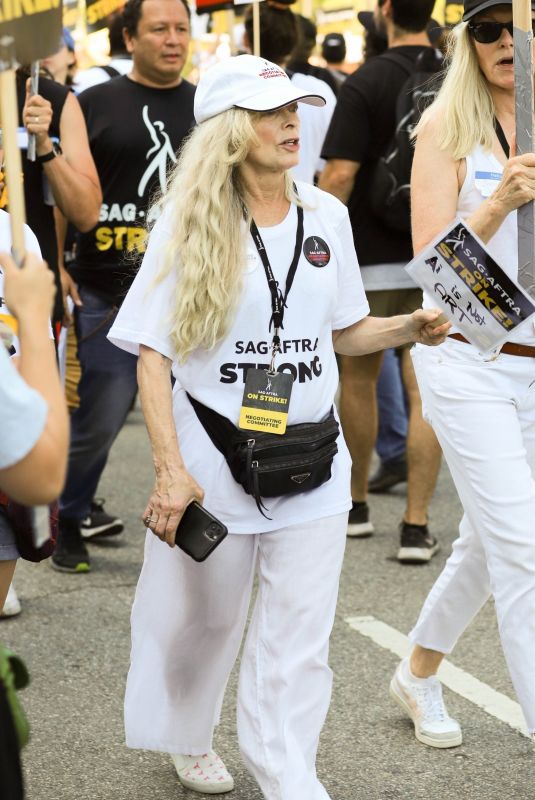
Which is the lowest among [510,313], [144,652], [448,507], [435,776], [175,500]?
[448,507]

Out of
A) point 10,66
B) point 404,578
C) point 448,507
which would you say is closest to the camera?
point 10,66

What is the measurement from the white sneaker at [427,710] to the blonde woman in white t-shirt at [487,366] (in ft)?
1.10

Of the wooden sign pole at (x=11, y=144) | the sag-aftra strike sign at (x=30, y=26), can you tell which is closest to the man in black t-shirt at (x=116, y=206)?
the sag-aftra strike sign at (x=30, y=26)

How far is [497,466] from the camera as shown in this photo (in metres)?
3.52

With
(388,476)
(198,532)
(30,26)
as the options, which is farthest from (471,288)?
(388,476)

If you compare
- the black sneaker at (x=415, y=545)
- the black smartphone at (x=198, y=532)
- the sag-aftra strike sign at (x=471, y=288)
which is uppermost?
the sag-aftra strike sign at (x=471, y=288)

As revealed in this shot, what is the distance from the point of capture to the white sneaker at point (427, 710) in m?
3.93

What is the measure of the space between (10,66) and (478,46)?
1847 mm

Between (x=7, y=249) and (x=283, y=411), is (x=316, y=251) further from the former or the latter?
(x=7, y=249)

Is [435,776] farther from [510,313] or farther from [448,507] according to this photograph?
[448,507]

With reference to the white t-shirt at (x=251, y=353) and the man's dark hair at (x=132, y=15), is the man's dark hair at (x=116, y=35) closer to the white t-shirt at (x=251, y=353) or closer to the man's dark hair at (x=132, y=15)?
the man's dark hair at (x=132, y=15)

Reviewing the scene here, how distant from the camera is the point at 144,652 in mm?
3463

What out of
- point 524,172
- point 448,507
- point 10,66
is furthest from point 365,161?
point 10,66

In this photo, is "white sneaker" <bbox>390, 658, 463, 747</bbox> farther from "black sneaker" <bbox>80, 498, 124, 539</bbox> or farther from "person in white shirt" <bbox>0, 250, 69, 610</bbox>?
"black sneaker" <bbox>80, 498, 124, 539</bbox>
